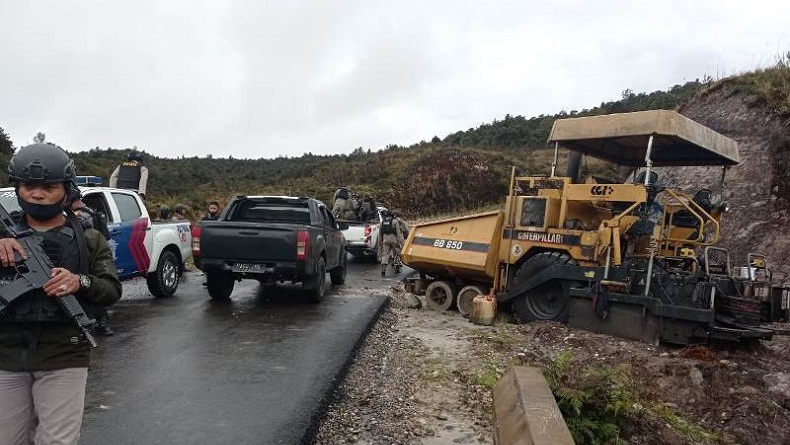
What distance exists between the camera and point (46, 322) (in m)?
2.90

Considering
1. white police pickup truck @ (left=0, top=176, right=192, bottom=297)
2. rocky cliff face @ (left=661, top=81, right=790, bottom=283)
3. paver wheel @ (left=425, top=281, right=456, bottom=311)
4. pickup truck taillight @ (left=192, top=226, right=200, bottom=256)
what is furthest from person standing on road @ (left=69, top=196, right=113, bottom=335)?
rocky cliff face @ (left=661, top=81, right=790, bottom=283)

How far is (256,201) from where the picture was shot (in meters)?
10.9

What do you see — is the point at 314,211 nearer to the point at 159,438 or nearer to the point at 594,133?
the point at 594,133

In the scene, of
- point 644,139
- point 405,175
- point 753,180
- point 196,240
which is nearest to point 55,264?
point 196,240

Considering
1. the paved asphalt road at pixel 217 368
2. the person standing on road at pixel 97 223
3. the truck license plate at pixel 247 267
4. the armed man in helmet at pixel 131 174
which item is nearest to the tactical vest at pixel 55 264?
the paved asphalt road at pixel 217 368

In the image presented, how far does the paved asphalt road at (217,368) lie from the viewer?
14.9ft

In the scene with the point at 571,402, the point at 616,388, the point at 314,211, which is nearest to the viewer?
the point at 571,402

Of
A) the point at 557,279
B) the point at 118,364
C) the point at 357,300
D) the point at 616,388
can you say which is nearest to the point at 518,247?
the point at 557,279

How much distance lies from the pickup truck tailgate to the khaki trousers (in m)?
6.30

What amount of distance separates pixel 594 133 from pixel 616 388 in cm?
435

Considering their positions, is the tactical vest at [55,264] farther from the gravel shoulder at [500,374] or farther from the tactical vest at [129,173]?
the tactical vest at [129,173]

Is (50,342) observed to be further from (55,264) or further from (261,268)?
(261,268)

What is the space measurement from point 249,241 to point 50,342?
253 inches

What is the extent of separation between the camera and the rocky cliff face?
1344 centimetres
